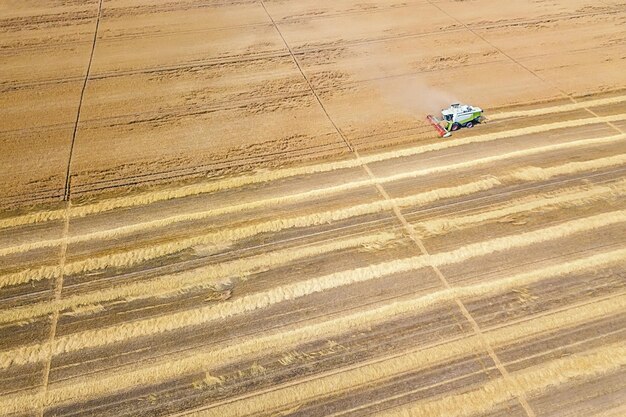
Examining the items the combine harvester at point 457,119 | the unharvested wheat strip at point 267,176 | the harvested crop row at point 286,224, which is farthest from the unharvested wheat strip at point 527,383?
the combine harvester at point 457,119

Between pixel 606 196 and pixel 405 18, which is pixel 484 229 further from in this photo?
pixel 405 18

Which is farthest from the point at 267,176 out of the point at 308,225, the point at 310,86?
the point at 310,86

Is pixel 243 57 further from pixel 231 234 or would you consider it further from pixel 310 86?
pixel 231 234

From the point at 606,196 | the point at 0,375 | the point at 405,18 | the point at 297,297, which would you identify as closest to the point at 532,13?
the point at 405,18

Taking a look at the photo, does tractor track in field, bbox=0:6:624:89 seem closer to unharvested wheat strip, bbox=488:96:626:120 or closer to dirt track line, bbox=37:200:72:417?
unharvested wheat strip, bbox=488:96:626:120

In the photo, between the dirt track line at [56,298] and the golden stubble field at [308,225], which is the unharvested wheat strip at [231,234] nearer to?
the golden stubble field at [308,225]
